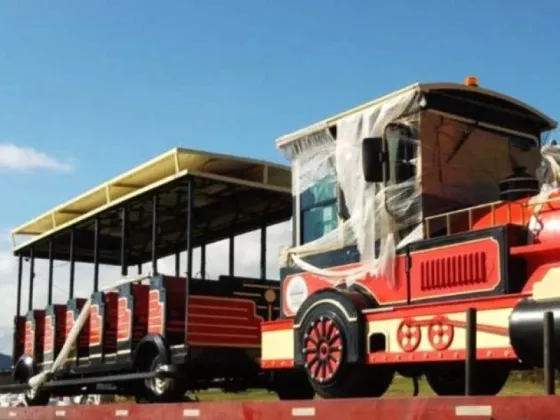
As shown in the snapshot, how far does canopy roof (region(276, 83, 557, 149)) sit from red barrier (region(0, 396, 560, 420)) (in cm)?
289

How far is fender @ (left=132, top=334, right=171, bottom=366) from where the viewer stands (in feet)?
31.3

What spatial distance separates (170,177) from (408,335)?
4252mm

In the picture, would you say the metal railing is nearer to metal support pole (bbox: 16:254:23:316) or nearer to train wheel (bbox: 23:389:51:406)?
train wheel (bbox: 23:389:51:406)

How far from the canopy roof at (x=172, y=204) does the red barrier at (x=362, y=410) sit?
4078 millimetres

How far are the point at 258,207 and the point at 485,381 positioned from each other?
4.82 meters

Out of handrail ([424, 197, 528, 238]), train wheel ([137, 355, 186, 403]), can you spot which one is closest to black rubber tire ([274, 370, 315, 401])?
train wheel ([137, 355, 186, 403])

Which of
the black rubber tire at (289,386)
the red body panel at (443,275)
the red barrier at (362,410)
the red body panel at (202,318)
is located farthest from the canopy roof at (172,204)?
the red barrier at (362,410)

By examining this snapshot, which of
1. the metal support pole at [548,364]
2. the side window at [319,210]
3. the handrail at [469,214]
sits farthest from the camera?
the side window at [319,210]

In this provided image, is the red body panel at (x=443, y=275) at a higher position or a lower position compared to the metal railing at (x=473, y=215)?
lower

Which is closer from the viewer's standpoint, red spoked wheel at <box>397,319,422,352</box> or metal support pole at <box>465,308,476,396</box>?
metal support pole at <box>465,308,476,396</box>

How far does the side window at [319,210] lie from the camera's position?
7.64m

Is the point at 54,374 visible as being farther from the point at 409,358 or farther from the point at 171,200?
the point at 409,358

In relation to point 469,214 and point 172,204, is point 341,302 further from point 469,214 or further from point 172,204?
point 172,204

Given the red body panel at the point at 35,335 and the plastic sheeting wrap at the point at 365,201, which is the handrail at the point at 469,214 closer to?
the plastic sheeting wrap at the point at 365,201
